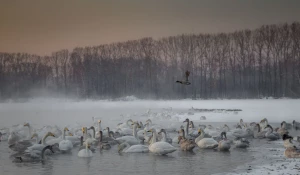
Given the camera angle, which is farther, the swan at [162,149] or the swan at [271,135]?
the swan at [271,135]

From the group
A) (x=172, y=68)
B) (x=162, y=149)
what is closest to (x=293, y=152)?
(x=162, y=149)

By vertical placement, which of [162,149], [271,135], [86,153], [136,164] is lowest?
[136,164]

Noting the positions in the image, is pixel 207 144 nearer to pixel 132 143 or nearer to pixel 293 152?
pixel 132 143

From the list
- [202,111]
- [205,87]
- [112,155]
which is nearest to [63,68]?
[205,87]

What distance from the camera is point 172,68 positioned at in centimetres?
6550

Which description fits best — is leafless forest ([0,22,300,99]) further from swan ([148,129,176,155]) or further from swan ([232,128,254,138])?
swan ([148,129,176,155])

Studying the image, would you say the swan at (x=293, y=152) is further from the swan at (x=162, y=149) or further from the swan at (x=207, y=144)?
the swan at (x=162, y=149)

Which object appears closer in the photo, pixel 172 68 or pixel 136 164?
pixel 136 164

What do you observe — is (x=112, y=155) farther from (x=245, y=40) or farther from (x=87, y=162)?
(x=245, y=40)

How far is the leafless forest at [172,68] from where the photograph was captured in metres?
57.8

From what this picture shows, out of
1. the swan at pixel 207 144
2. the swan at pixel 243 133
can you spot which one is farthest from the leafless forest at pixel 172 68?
the swan at pixel 207 144

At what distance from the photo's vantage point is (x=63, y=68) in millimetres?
75875

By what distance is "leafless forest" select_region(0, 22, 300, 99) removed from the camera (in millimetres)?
57781

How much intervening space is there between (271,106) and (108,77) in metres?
35.5
